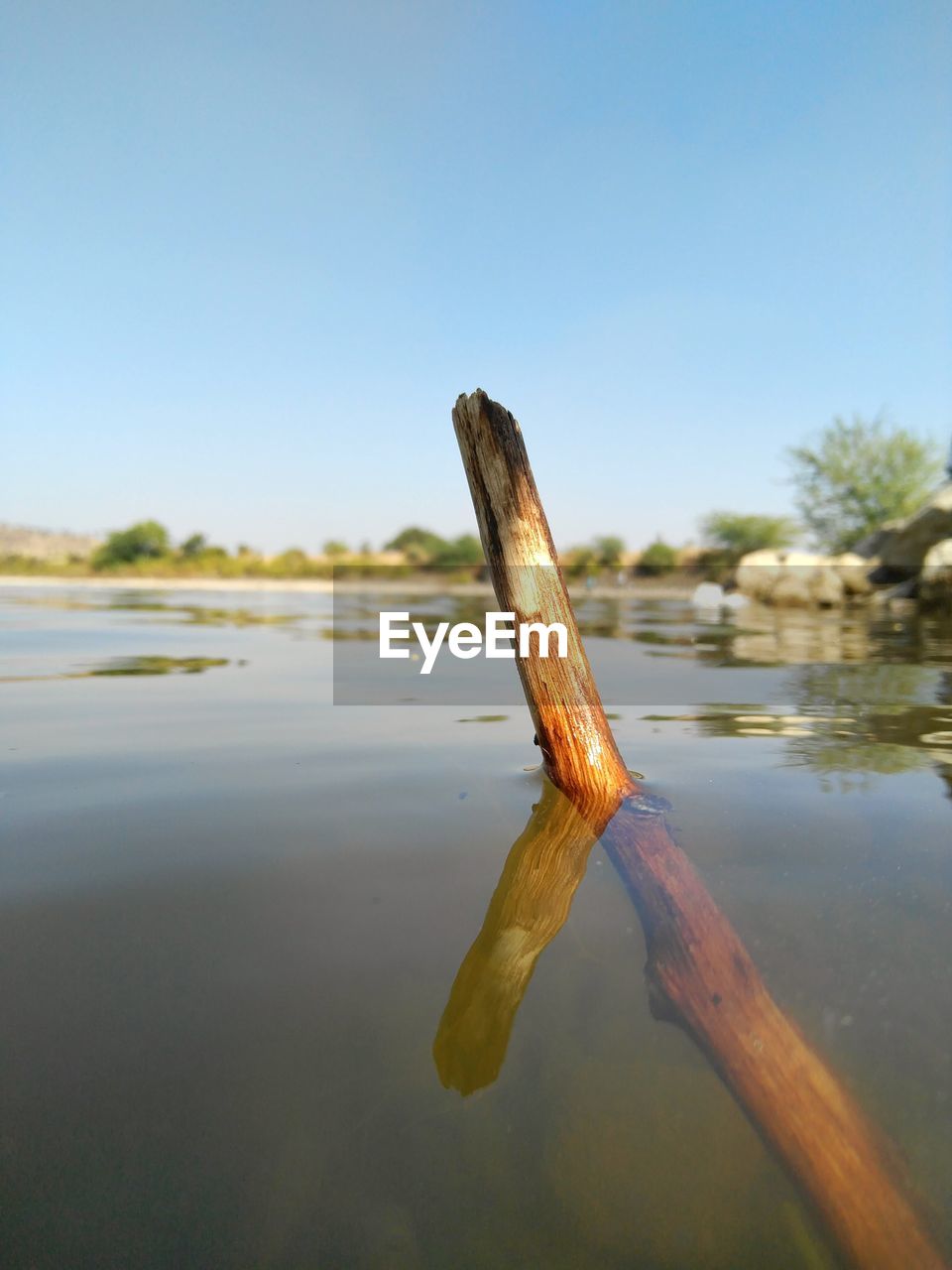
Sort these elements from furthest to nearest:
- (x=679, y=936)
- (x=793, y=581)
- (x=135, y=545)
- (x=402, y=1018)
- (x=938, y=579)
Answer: (x=135, y=545) < (x=793, y=581) < (x=938, y=579) < (x=679, y=936) < (x=402, y=1018)

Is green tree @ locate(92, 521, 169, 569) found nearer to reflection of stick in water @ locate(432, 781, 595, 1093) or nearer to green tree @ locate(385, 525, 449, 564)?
green tree @ locate(385, 525, 449, 564)

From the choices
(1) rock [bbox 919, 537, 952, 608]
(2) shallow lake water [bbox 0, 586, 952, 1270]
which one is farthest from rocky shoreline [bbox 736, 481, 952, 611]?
(2) shallow lake water [bbox 0, 586, 952, 1270]

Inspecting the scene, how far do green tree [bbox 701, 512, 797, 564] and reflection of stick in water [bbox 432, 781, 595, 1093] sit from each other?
38999 mm

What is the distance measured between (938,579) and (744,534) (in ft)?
96.0

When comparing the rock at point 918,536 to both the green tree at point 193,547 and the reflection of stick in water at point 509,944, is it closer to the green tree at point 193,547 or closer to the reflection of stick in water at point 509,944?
the reflection of stick in water at point 509,944

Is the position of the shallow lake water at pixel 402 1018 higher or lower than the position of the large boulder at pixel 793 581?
lower

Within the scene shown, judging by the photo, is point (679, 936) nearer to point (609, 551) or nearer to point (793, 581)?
point (793, 581)

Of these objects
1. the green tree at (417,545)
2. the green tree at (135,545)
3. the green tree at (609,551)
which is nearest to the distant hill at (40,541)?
the green tree at (135,545)

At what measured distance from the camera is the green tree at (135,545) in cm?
4219

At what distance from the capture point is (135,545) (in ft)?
142

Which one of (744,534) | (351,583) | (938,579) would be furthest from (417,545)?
(938,579)

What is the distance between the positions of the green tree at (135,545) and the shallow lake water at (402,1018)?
4445 cm

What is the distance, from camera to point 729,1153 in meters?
0.85

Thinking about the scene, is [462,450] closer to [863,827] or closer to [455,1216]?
[863,827]
